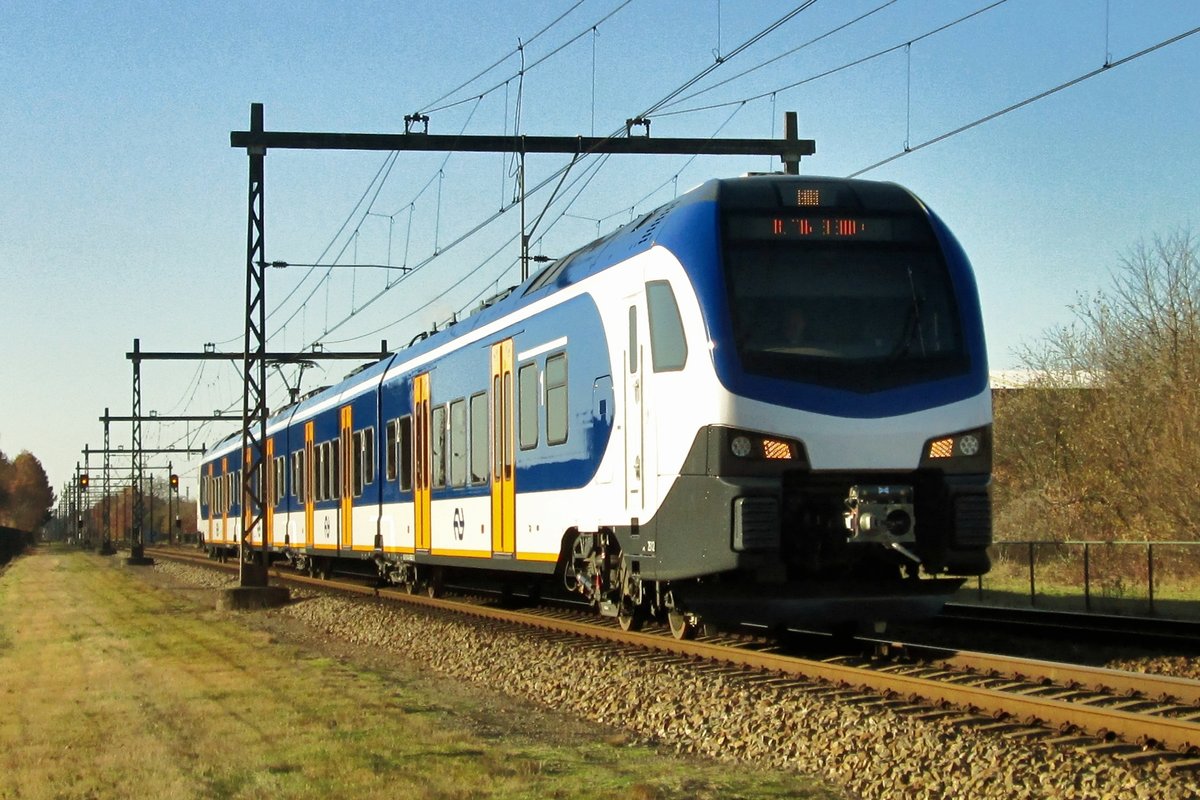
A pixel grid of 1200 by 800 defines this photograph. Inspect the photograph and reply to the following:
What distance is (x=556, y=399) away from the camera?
579 inches

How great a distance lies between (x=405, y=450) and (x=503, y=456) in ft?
17.5

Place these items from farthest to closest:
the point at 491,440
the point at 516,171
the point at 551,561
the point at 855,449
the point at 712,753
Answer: the point at 516,171 < the point at 491,440 < the point at 551,561 < the point at 855,449 < the point at 712,753

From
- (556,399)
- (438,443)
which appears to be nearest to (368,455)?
(438,443)

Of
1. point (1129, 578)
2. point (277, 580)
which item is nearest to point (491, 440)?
point (1129, 578)

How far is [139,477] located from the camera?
58.0m

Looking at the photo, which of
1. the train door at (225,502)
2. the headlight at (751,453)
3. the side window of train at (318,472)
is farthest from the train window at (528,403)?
the train door at (225,502)

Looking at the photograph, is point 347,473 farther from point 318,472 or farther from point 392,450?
point 392,450

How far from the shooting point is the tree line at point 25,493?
16246cm

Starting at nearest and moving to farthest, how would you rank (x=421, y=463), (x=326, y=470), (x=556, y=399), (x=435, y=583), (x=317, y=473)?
(x=556, y=399) → (x=421, y=463) → (x=435, y=583) → (x=326, y=470) → (x=317, y=473)

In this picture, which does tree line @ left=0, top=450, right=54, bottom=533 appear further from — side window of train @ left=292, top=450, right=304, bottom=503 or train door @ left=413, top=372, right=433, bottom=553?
train door @ left=413, top=372, right=433, bottom=553

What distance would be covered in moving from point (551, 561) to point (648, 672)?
350 centimetres

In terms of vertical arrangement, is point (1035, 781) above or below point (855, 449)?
below

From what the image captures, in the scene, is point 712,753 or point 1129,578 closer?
point 712,753

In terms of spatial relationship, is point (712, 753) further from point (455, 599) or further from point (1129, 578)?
point (455, 599)
